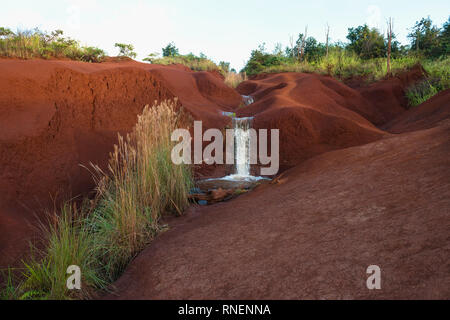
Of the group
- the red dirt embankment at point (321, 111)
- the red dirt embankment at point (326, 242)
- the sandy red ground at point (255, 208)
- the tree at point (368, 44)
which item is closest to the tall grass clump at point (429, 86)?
the red dirt embankment at point (321, 111)

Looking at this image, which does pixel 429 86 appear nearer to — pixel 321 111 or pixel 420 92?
pixel 420 92

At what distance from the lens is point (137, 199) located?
356 cm

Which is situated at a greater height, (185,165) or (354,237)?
(185,165)

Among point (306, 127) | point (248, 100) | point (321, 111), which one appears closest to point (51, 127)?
point (306, 127)

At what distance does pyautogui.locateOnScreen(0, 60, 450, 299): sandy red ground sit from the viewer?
1.77 meters

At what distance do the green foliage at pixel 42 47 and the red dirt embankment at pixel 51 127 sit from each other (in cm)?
503

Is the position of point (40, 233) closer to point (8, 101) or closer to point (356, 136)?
point (8, 101)

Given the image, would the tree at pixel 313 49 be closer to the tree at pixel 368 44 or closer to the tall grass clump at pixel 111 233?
the tree at pixel 368 44

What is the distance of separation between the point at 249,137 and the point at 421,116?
4.55 m

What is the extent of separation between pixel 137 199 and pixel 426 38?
813 inches

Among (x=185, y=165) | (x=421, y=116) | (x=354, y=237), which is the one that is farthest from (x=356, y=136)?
(x=354, y=237)

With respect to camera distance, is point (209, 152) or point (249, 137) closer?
point (209, 152)

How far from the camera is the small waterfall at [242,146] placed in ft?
25.5
